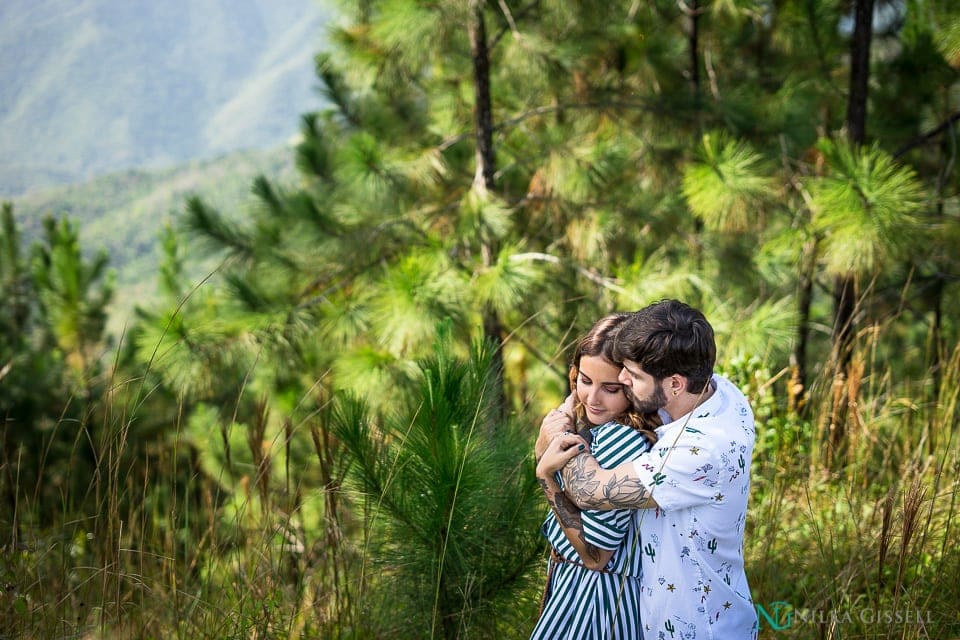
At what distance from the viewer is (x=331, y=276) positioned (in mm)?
4664

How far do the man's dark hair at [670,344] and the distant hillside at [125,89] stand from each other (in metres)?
80.9

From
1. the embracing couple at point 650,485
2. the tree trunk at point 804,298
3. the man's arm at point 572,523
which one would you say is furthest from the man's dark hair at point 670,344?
the tree trunk at point 804,298

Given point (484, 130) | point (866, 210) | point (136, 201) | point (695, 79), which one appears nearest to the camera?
point (866, 210)


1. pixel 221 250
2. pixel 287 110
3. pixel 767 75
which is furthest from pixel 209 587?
pixel 287 110

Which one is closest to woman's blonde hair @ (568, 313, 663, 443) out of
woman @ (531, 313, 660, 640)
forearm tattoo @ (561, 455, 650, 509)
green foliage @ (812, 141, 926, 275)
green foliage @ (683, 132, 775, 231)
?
woman @ (531, 313, 660, 640)

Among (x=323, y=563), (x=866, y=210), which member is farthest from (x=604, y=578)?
(x=866, y=210)

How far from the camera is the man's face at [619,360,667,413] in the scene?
119 cm

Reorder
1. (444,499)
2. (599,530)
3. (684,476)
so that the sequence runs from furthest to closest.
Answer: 1. (444,499)
2. (599,530)
3. (684,476)

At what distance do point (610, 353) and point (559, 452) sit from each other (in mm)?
198

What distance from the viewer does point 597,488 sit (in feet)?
3.79

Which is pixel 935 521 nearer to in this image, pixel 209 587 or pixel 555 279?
pixel 209 587

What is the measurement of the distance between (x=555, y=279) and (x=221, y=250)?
9.38 ft

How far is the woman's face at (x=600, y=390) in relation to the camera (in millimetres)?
1260

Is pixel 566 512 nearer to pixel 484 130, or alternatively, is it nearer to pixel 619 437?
pixel 619 437
